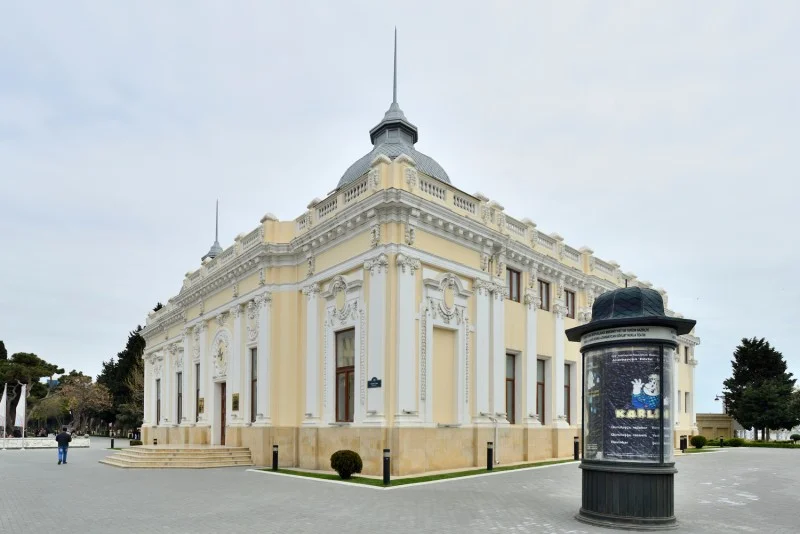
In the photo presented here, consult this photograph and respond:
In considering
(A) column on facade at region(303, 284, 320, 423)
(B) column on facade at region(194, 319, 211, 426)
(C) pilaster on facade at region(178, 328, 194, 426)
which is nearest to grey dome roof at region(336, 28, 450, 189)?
(A) column on facade at region(303, 284, 320, 423)

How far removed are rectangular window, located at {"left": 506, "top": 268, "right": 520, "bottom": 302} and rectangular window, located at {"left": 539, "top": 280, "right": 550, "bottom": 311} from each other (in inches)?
72.8

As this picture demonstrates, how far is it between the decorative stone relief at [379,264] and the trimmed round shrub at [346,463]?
18.0 ft

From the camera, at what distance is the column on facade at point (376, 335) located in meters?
19.0

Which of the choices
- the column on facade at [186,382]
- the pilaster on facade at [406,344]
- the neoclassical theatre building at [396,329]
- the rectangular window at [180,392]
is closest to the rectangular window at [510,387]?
the neoclassical theatre building at [396,329]

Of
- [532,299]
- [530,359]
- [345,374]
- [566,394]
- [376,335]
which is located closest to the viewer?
[376,335]

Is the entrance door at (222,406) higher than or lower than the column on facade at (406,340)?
lower

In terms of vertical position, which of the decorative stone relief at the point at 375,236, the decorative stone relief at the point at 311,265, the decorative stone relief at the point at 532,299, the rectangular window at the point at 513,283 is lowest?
the decorative stone relief at the point at 532,299

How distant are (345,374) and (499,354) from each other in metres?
5.59

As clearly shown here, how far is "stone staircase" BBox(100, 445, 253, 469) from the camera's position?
2342 cm

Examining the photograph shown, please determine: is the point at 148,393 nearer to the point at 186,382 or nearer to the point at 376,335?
the point at 186,382

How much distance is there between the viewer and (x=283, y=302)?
79.9 feet

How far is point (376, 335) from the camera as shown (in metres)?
19.6

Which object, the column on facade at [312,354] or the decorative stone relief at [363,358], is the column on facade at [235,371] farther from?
the decorative stone relief at [363,358]

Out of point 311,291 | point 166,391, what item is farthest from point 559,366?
point 166,391
